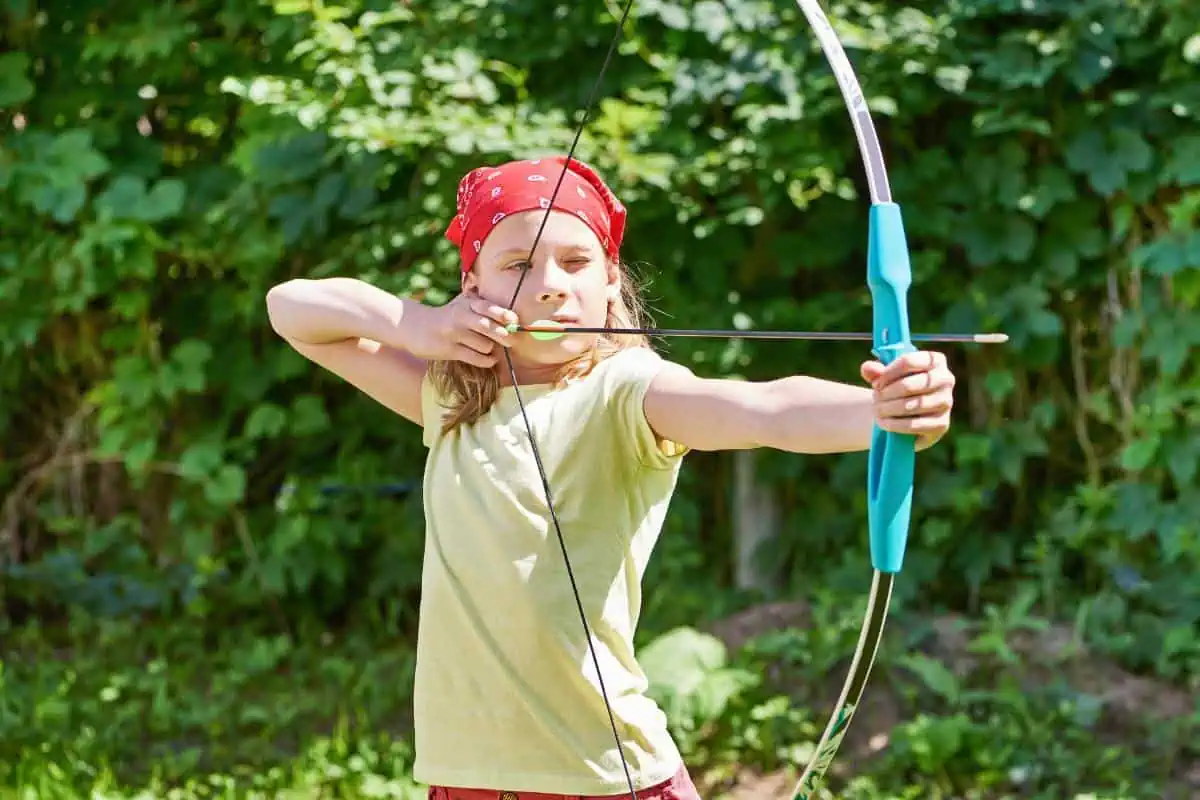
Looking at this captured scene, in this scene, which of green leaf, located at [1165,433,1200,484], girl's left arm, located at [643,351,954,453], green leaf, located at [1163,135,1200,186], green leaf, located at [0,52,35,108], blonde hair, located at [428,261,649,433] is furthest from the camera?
green leaf, located at [0,52,35,108]

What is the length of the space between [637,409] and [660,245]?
245 cm

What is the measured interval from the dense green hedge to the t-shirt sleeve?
1734mm

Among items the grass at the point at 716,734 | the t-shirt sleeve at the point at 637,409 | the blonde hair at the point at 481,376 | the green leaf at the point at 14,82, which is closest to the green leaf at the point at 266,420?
the grass at the point at 716,734

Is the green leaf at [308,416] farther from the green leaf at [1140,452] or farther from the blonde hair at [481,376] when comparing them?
the blonde hair at [481,376]

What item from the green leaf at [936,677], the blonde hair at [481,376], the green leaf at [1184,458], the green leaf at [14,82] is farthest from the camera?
the green leaf at [14,82]

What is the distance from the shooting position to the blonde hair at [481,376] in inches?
77.7

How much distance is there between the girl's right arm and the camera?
193 cm

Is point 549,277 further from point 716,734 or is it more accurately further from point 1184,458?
point 1184,458

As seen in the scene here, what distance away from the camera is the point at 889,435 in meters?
1.58

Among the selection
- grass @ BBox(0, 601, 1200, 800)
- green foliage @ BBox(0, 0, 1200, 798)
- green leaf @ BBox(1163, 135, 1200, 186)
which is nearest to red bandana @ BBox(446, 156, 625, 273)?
green foliage @ BBox(0, 0, 1200, 798)

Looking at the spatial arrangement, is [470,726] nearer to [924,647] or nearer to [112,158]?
[924,647]

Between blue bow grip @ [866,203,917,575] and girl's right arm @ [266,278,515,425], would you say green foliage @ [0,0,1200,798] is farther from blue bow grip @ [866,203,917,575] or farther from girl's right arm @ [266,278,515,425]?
blue bow grip @ [866,203,917,575]

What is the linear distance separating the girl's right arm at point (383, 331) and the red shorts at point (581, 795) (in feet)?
1.63

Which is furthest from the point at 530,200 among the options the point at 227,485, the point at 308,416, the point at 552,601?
the point at 227,485
